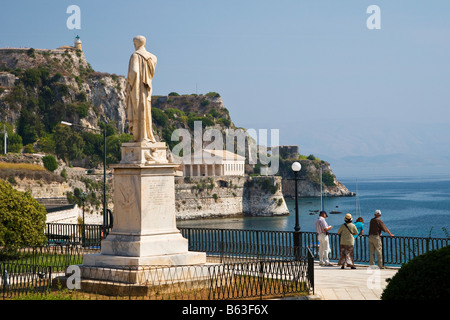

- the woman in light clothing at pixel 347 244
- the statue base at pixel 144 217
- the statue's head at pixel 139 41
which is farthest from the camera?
the woman in light clothing at pixel 347 244

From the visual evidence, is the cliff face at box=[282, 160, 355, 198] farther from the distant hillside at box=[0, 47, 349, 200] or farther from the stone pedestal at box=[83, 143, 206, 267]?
the stone pedestal at box=[83, 143, 206, 267]

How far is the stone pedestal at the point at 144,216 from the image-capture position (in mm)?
12484

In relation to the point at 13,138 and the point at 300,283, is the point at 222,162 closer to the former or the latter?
the point at 13,138

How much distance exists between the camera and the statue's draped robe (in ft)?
43.4

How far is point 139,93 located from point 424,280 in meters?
7.31

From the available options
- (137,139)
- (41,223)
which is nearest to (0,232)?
(41,223)

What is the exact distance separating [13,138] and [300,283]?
9557 centimetres

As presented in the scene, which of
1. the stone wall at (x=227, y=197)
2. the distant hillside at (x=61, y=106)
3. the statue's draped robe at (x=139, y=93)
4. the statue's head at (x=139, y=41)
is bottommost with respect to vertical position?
the stone wall at (x=227, y=197)

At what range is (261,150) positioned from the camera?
160 metres

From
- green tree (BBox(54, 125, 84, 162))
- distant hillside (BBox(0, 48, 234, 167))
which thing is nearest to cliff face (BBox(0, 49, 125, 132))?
distant hillside (BBox(0, 48, 234, 167))

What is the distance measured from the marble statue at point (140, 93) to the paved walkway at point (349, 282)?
4.39 m

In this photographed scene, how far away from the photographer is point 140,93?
1329cm

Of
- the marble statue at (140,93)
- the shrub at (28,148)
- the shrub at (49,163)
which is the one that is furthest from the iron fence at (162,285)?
the shrub at (28,148)

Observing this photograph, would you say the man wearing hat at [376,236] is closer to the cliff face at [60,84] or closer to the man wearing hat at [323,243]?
the man wearing hat at [323,243]
